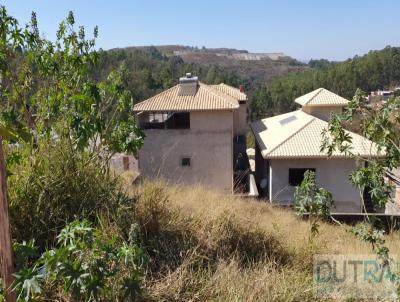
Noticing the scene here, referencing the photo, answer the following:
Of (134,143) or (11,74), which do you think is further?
(11,74)

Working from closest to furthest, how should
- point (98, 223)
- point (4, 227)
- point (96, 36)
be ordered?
point (4, 227) → point (98, 223) → point (96, 36)

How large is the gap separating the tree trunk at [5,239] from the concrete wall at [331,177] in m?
14.6

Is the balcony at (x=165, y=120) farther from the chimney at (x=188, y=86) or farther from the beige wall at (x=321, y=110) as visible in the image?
the beige wall at (x=321, y=110)

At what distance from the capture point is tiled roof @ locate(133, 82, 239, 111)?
1772cm

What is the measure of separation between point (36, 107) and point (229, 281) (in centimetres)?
317

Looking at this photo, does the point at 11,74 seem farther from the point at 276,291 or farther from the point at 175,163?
the point at 175,163

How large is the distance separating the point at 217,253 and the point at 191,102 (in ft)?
49.5

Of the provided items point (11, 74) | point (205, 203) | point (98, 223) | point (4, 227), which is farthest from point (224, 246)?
point (11, 74)

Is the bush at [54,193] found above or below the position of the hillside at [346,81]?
below

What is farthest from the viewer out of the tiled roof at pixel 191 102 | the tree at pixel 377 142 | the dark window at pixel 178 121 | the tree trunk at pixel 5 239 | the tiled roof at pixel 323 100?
the tiled roof at pixel 323 100

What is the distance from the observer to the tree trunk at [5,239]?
2043mm

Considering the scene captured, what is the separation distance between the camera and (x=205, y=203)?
462cm

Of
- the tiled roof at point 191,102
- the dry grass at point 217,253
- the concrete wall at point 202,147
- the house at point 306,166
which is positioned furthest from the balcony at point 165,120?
the dry grass at point 217,253

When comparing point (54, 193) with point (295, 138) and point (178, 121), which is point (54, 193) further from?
point (178, 121)
